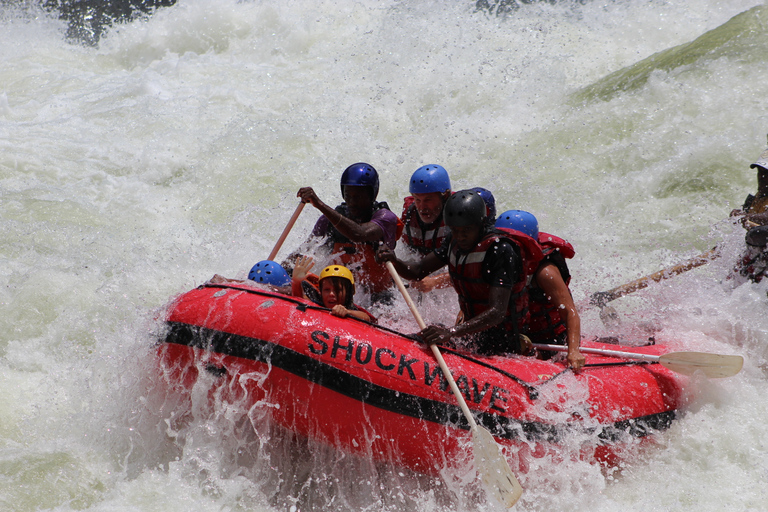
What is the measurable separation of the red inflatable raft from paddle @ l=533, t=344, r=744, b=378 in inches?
13.6

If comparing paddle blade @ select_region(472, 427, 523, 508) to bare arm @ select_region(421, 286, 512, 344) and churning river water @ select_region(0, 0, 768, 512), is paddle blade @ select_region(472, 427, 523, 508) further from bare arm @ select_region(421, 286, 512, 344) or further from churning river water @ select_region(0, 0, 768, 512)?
bare arm @ select_region(421, 286, 512, 344)

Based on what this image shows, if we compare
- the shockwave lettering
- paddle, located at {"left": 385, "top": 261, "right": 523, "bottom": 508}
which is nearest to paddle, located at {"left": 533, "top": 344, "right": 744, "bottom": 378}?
the shockwave lettering

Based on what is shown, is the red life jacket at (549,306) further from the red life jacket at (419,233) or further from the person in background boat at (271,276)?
the person in background boat at (271,276)

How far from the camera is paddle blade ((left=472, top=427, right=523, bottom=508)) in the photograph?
3.12 meters

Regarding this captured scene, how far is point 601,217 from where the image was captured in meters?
6.64

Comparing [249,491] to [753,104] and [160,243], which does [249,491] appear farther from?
[753,104]

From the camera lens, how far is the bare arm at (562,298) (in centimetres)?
359

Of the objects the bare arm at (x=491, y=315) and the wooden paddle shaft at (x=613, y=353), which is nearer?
the bare arm at (x=491, y=315)

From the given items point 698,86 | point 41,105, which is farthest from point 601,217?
point 41,105

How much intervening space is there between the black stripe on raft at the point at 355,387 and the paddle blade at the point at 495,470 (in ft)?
0.41

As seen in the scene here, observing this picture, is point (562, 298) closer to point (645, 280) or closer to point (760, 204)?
point (645, 280)

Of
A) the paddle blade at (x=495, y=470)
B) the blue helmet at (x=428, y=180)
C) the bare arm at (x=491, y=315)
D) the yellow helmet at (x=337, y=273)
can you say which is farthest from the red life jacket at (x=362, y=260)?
the paddle blade at (x=495, y=470)

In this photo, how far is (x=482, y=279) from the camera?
3490 mm

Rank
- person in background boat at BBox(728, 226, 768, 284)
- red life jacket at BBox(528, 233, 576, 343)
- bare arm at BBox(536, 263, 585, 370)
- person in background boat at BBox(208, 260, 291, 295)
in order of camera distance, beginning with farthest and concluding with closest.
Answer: person in background boat at BBox(728, 226, 768, 284), person in background boat at BBox(208, 260, 291, 295), red life jacket at BBox(528, 233, 576, 343), bare arm at BBox(536, 263, 585, 370)
